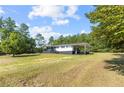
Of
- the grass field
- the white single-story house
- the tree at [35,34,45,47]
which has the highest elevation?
the tree at [35,34,45,47]

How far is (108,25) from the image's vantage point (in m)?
6.44

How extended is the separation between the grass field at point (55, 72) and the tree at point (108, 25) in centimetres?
44

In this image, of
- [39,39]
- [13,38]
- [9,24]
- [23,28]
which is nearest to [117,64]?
[39,39]

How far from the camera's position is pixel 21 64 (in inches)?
255

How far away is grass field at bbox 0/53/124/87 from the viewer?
5.83 metres

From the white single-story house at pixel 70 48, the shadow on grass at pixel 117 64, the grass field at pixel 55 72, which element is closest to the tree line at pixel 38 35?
the grass field at pixel 55 72

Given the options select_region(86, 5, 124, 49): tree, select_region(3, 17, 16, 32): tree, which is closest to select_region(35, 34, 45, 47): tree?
select_region(3, 17, 16, 32): tree

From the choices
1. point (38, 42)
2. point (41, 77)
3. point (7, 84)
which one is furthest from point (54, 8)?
point (7, 84)

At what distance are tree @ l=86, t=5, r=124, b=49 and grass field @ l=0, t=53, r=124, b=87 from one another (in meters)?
0.44

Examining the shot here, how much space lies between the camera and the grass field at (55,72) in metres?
Result: 5.83

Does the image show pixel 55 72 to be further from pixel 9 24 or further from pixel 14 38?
pixel 9 24

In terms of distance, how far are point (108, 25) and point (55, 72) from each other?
5.66ft

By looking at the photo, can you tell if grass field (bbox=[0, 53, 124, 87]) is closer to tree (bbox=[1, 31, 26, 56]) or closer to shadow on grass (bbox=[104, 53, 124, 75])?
shadow on grass (bbox=[104, 53, 124, 75])
